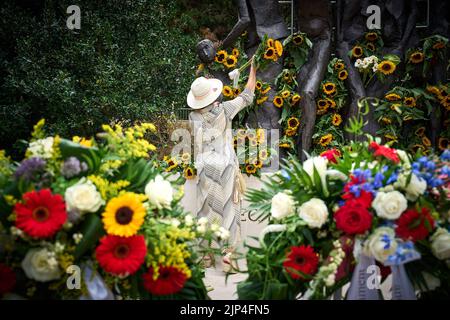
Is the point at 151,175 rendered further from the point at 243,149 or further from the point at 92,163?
the point at 243,149

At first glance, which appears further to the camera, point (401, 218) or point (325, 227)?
point (325, 227)

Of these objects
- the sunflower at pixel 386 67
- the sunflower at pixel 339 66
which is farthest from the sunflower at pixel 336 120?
the sunflower at pixel 386 67

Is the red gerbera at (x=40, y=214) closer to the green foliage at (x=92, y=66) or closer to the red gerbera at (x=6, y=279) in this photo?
the red gerbera at (x=6, y=279)

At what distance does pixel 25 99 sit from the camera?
11.5 metres

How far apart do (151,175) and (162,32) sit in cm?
741

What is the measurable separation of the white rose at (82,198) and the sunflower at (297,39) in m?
5.50

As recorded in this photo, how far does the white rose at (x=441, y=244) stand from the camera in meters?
3.05

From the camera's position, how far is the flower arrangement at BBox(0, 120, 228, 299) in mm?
2816

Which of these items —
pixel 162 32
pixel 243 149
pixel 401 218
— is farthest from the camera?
pixel 162 32

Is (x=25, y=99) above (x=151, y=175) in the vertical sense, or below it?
above

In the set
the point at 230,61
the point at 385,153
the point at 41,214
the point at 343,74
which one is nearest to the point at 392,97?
the point at 343,74

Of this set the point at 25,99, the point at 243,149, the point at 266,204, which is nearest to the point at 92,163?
the point at 266,204

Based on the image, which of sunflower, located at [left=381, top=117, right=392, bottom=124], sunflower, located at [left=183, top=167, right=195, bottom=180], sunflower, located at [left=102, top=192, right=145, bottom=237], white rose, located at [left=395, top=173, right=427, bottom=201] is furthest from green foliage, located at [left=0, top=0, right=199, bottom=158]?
white rose, located at [left=395, top=173, right=427, bottom=201]
